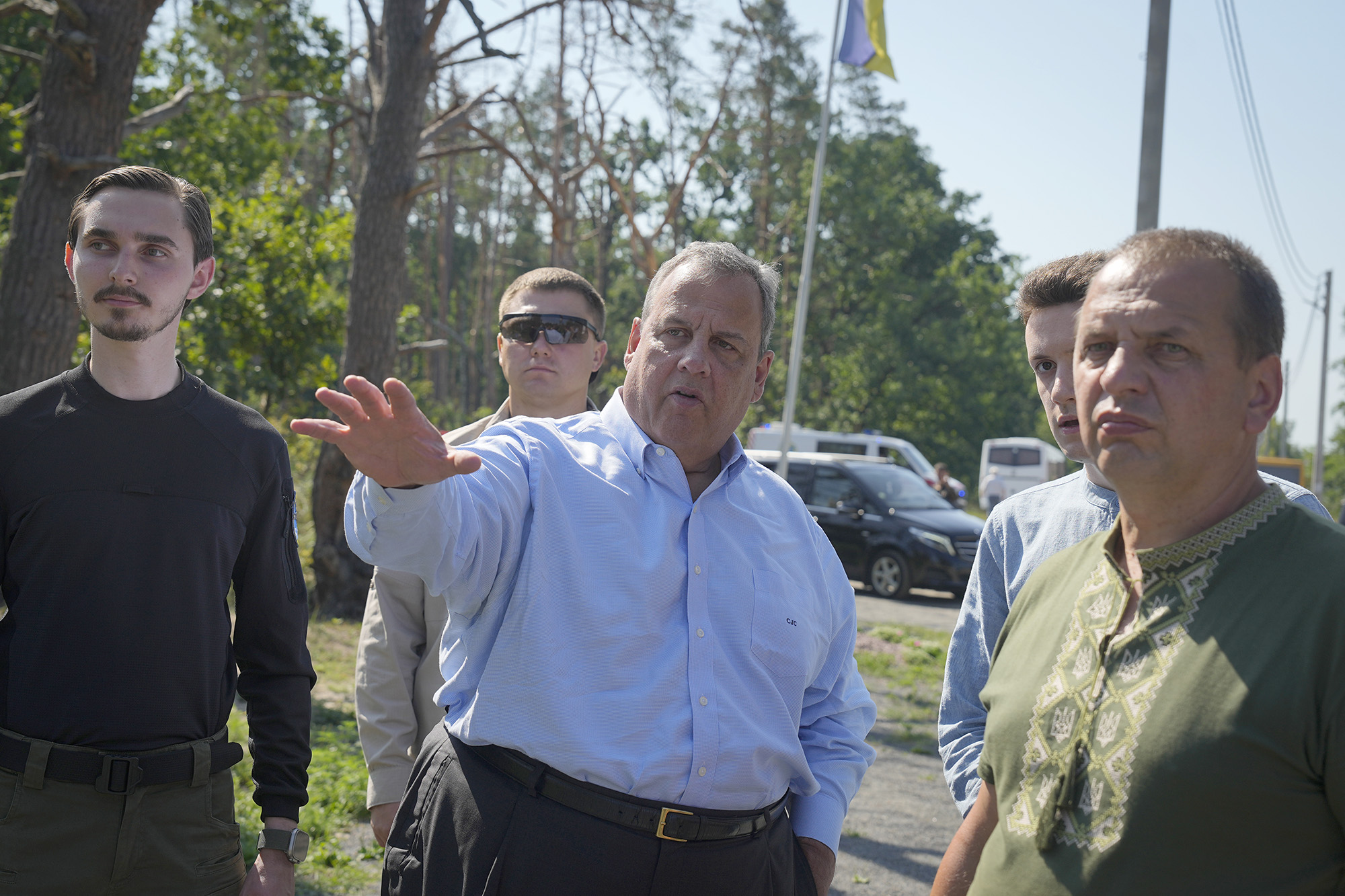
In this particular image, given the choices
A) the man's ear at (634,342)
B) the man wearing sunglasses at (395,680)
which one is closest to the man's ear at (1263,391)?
the man's ear at (634,342)

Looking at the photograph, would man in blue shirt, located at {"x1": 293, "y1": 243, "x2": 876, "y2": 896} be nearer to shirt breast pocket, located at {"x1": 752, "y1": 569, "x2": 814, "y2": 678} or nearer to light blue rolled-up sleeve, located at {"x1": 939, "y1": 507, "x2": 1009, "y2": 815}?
shirt breast pocket, located at {"x1": 752, "y1": 569, "x2": 814, "y2": 678}

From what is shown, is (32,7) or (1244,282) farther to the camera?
(32,7)

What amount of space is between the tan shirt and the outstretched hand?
4.08 ft

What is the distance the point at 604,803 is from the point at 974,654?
1025 millimetres

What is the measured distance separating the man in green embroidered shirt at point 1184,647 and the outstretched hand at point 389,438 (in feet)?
3.43

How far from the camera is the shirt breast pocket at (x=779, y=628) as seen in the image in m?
2.37

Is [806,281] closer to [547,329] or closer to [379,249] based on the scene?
[379,249]

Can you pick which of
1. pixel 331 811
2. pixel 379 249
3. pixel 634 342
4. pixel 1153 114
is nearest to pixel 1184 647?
pixel 634 342

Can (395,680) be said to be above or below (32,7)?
below

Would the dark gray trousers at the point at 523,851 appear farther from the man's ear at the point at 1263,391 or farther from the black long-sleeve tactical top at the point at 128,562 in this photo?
the man's ear at the point at 1263,391

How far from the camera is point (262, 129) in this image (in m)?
19.3

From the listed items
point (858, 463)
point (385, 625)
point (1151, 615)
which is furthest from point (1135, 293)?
point (858, 463)

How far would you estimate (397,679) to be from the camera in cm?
308

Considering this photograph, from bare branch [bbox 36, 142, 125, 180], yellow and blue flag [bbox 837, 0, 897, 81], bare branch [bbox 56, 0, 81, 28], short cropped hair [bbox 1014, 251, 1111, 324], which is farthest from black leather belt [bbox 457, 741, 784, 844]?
yellow and blue flag [bbox 837, 0, 897, 81]
